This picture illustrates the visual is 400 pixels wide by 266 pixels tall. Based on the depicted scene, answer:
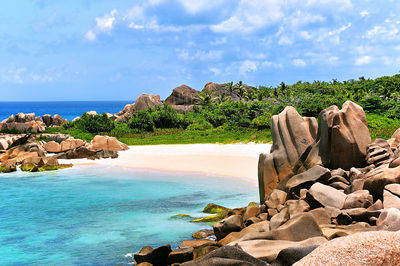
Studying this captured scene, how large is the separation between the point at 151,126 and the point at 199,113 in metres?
8.80

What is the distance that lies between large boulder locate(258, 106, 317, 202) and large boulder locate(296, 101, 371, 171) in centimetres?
75

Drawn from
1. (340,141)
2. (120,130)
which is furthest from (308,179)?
(120,130)

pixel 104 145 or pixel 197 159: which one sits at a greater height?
pixel 104 145

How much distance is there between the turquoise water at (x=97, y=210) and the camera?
39.8 ft

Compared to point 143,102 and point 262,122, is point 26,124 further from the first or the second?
point 262,122

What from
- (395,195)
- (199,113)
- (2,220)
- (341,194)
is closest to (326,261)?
(395,195)

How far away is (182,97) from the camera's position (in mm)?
63469

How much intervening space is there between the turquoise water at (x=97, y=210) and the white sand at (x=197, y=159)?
1.50 meters

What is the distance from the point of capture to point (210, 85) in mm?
76000

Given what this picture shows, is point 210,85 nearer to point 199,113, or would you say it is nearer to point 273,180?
point 199,113

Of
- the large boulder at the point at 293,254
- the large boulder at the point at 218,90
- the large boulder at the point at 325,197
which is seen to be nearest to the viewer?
the large boulder at the point at 293,254

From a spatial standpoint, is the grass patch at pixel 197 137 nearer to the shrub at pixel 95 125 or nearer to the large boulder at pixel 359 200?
the shrub at pixel 95 125

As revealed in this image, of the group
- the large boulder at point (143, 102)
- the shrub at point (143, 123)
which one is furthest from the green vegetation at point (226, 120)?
the large boulder at point (143, 102)

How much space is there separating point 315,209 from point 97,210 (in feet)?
33.0
